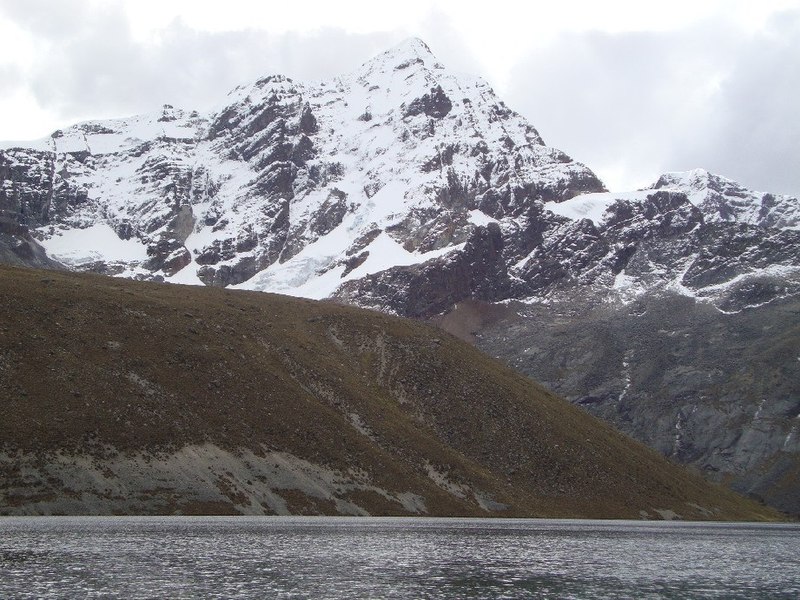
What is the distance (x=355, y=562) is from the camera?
8088 centimetres

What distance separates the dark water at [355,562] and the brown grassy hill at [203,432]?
32.8 ft

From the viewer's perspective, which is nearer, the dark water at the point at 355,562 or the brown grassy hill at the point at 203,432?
the dark water at the point at 355,562

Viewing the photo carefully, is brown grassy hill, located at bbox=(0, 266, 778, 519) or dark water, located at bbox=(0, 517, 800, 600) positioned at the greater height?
brown grassy hill, located at bbox=(0, 266, 778, 519)

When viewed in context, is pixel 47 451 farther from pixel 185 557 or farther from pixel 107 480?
pixel 185 557

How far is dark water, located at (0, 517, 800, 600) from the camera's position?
6316 cm

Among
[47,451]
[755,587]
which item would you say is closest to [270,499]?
[47,451]

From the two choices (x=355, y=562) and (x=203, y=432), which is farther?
(x=203, y=432)

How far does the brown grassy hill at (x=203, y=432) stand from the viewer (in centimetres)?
13538

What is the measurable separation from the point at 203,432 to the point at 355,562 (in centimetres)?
7743

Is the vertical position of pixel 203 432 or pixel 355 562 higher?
pixel 203 432

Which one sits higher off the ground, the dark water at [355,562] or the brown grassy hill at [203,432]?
the brown grassy hill at [203,432]

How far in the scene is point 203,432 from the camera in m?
154

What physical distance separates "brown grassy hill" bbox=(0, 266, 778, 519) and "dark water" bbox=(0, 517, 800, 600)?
32.8 feet

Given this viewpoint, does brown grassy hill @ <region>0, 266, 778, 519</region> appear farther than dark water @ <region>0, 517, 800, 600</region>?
Yes
